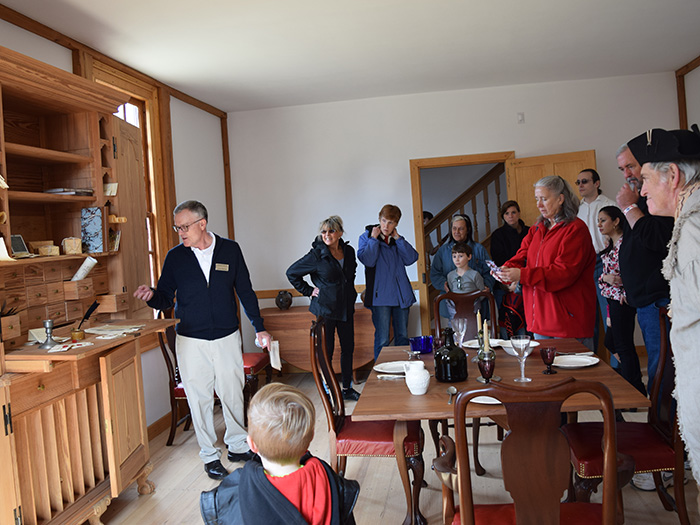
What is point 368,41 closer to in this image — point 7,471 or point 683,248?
point 683,248

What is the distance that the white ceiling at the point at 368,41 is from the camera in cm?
335

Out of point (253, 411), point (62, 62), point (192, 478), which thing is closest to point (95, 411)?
point (192, 478)

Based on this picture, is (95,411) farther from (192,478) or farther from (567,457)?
(567,457)

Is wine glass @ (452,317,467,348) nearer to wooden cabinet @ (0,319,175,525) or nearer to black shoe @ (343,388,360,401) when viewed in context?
wooden cabinet @ (0,319,175,525)

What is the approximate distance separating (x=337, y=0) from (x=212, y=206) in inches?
111

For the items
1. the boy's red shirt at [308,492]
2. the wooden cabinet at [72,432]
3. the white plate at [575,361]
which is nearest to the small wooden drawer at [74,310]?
the wooden cabinet at [72,432]

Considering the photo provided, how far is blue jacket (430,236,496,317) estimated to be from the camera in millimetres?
5000

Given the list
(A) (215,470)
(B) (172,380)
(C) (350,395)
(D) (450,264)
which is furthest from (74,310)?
(D) (450,264)

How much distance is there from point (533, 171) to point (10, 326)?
15.1 feet

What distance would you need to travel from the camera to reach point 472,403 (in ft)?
6.49

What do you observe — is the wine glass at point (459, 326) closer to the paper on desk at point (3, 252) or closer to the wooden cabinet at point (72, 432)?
the wooden cabinet at point (72, 432)

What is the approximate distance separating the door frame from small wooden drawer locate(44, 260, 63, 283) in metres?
3.52

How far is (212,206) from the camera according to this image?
18.3 ft

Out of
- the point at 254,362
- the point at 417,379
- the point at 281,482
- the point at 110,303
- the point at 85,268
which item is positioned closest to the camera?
the point at 281,482
